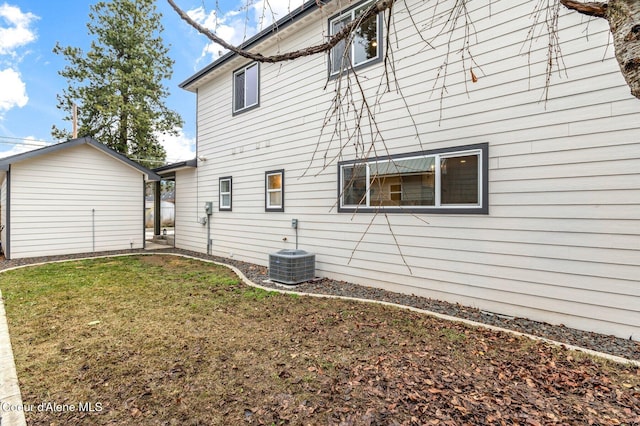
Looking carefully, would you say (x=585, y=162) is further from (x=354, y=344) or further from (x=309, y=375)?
(x=309, y=375)

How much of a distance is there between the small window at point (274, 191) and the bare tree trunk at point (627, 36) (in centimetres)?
626

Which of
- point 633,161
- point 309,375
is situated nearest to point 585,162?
point 633,161

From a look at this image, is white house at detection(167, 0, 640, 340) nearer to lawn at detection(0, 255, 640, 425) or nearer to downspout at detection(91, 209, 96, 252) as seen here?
lawn at detection(0, 255, 640, 425)

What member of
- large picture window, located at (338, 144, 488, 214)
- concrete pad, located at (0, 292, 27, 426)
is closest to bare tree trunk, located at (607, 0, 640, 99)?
large picture window, located at (338, 144, 488, 214)

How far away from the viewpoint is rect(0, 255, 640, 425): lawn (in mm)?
2215

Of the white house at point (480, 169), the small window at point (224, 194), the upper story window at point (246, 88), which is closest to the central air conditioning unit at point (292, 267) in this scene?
the white house at point (480, 169)

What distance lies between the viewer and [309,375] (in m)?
2.72

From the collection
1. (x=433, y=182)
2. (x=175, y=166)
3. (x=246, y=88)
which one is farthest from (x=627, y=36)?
(x=175, y=166)

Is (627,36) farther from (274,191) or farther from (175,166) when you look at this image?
(175,166)

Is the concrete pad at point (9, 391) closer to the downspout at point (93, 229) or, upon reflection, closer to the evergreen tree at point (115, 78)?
the downspout at point (93, 229)

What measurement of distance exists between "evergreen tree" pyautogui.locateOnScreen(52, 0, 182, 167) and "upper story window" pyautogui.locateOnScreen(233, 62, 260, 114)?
35.6 feet

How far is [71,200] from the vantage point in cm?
970

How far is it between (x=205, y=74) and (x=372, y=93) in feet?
20.5

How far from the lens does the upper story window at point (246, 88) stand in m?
8.15
